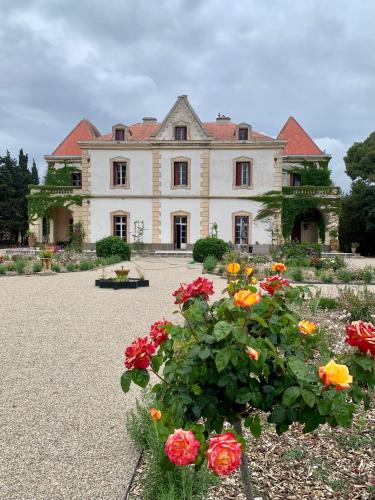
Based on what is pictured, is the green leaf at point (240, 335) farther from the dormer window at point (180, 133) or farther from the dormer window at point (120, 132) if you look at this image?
the dormer window at point (120, 132)

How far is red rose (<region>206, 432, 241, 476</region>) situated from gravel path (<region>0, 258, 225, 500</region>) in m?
1.39

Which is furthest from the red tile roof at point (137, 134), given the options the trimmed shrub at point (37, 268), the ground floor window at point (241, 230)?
the trimmed shrub at point (37, 268)

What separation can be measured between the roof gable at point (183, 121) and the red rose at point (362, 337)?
25.1 m

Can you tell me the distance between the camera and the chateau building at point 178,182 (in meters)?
25.5

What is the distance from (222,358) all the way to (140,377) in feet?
1.26

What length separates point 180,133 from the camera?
2572 cm

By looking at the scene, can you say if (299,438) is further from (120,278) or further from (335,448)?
(120,278)

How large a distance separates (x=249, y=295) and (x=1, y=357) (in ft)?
14.8

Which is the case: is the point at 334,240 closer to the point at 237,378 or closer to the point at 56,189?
the point at 56,189

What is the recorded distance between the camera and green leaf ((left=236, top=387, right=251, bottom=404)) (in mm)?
1539

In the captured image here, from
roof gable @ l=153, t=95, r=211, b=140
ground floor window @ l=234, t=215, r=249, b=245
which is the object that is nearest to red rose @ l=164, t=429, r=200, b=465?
ground floor window @ l=234, t=215, r=249, b=245

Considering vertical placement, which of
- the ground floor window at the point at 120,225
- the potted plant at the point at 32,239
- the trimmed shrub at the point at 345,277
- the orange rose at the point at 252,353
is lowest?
the trimmed shrub at the point at 345,277

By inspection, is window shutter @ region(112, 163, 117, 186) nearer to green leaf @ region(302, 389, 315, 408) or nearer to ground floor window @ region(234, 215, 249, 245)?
ground floor window @ region(234, 215, 249, 245)

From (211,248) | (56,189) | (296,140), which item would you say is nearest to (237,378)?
(211,248)
